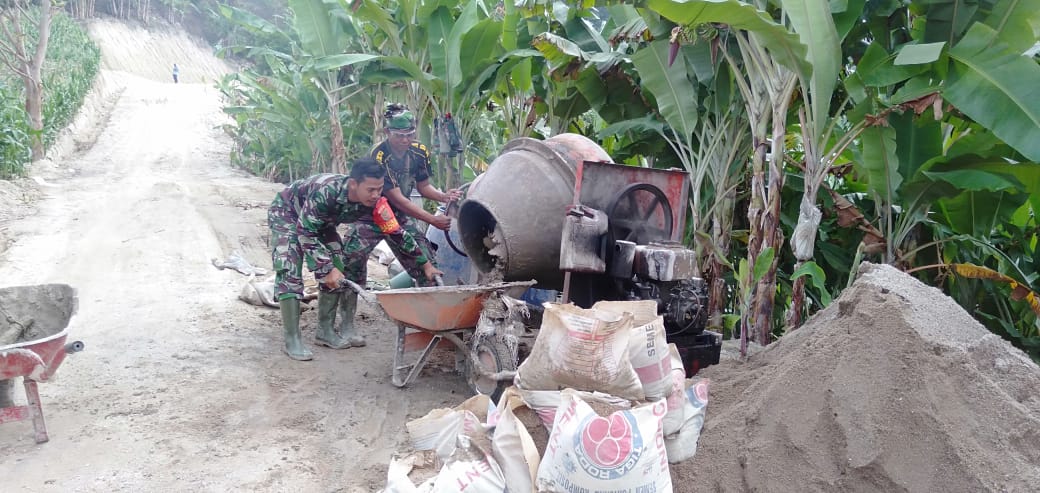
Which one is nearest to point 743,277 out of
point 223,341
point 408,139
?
point 408,139

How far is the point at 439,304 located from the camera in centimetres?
387

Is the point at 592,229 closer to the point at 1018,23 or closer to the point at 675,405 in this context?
the point at 675,405

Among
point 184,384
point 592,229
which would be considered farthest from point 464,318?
point 184,384

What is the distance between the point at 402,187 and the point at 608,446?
11.9 ft

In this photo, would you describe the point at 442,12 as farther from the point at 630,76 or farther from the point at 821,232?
the point at 821,232

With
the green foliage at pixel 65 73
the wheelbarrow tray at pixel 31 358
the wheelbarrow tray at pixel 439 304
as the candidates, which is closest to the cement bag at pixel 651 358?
the wheelbarrow tray at pixel 439 304

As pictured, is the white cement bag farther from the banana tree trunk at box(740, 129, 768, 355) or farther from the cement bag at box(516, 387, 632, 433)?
the cement bag at box(516, 387, 632, 433)

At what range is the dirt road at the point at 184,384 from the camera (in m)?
3.18

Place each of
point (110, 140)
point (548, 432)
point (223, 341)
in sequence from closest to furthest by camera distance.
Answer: point (548, 432) → point (223, 341) → point (110, 140)

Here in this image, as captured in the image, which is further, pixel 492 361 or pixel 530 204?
pixel 530 204

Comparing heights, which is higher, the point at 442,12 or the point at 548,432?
the point at 442,12

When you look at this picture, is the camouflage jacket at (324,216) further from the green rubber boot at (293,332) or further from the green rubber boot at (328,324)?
the green rubber boot at (328,324)

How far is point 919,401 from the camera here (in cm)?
240

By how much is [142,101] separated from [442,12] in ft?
74.2
